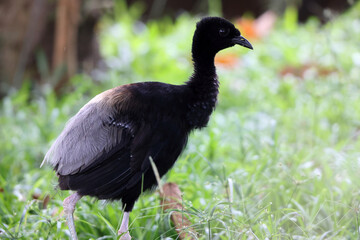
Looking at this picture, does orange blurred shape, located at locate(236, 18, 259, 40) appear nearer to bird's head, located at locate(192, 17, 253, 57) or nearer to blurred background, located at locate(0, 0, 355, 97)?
blurred background, located at locate(0, 0, 355, 97)

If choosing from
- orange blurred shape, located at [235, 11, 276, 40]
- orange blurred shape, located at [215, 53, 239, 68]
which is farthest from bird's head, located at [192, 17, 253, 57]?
orange blurred shape, located at [235, 11, 276, 40]

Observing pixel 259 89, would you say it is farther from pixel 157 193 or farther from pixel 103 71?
pixel 157 193

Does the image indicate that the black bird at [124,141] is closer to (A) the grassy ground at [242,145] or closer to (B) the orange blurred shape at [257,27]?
(A) the grassy ground at [242,145]

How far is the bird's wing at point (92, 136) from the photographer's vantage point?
2945 millimetres

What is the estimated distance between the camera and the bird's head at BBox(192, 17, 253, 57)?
327cm

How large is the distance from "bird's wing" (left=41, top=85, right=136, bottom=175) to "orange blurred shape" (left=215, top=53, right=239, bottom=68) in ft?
13.8

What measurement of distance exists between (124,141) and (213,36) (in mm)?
855

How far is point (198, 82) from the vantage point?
10.7ft

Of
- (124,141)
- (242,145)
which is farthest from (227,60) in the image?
(124,141)

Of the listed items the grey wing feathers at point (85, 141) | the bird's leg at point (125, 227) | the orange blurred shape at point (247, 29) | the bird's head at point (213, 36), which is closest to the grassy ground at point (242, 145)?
the bird's leg at point (125, 227)

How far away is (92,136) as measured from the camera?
2.98 meters

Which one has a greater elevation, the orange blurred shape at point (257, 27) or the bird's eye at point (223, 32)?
the bird's eye at point (223, 32)

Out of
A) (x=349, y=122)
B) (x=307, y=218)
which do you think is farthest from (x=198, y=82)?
(x=349, y=122)

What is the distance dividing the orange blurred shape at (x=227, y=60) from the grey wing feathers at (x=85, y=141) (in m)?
4.27
